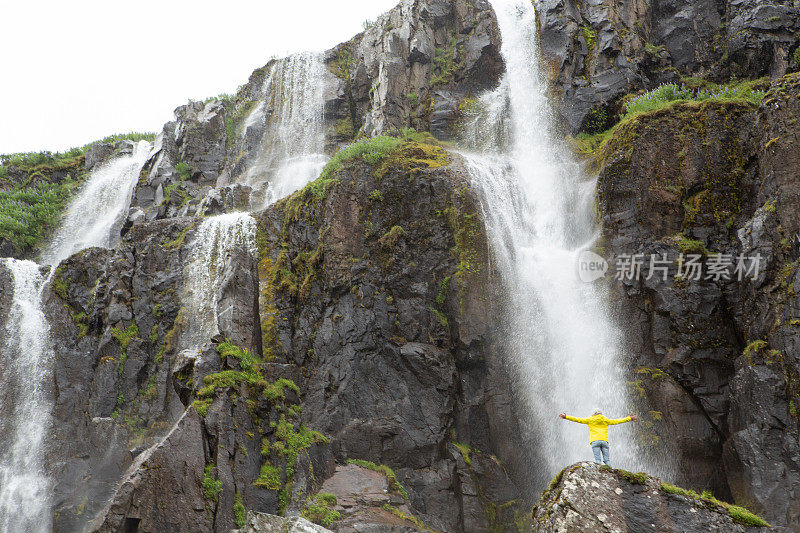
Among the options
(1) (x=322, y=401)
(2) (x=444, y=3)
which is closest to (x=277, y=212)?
(1) (x=322, y=401)

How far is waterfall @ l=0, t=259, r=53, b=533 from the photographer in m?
14.3

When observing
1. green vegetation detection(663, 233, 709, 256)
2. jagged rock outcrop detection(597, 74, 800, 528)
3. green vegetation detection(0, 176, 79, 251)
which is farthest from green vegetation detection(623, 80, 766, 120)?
green vegetation detection(0, 176, 79, 251)

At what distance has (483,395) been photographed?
1484 cm

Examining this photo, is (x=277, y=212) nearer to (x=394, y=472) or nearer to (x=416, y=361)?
(x=416, y=361)

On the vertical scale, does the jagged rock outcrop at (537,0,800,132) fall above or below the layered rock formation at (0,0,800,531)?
above

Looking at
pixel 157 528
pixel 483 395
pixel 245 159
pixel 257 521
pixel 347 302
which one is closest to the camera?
pixel 257 521

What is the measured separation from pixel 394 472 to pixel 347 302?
507 cm

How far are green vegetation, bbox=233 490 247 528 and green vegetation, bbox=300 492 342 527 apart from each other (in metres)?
1.23

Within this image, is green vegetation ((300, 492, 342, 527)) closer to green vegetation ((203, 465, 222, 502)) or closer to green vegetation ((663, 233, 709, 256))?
Answer: green vegetation ((203, 465, 222, 502))

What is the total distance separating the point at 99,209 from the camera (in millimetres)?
27109

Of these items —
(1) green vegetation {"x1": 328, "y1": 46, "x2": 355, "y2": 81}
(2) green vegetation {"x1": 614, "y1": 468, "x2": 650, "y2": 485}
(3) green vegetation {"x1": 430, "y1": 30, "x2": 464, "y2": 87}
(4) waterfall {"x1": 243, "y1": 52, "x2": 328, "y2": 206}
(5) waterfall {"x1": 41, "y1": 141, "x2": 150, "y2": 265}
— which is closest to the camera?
(2) green vegetation {"x1": 614, "y1": 468, "x2": 650, "y2": 485}

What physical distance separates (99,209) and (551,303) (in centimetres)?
2364

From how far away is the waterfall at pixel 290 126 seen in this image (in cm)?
2467

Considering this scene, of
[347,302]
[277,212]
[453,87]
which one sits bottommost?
[347,302]
